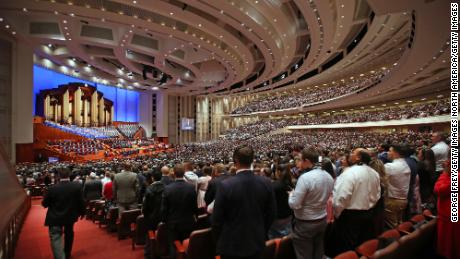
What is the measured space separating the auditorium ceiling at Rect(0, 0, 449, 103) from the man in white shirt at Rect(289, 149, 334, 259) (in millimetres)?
6380

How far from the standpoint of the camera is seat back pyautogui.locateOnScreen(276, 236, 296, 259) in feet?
9.37

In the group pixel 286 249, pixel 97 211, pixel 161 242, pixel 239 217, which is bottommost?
pixel 97 211

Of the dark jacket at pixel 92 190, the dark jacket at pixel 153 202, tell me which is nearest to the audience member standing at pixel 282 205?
the dark jacket at pixel 153 202

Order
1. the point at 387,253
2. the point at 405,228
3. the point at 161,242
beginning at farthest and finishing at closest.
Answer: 1. the point at 161,242
2. the point at 405,228
3. the point at 387,253

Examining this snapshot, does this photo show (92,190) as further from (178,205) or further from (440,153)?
(440,153)

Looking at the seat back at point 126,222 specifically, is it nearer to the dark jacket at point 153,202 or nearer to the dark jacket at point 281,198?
the dark jacket at point 153,202

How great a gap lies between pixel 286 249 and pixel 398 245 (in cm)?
106

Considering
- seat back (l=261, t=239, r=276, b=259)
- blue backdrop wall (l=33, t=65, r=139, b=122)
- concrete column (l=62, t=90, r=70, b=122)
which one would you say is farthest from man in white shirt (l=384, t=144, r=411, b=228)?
blue backdrop wall (l=33, t=65, r=139, b=122)

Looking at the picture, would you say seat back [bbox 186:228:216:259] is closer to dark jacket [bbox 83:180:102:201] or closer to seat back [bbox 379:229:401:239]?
seat back [bbox 379:229:401:239]

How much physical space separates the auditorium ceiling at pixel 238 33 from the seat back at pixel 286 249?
6833 millimetres

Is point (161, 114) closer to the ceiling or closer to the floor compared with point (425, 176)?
closer to the ceiling

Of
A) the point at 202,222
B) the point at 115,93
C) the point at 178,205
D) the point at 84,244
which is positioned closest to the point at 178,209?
the point at 178,205

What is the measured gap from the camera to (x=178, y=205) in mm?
3270

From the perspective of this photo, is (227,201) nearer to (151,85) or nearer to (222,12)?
(222,12)
